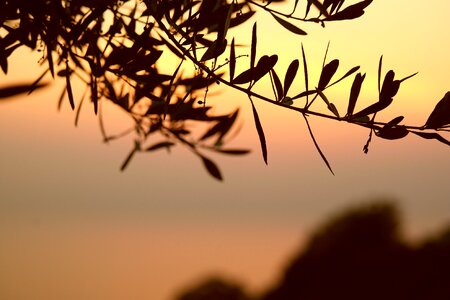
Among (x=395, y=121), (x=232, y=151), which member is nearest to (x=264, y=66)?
(x=395, y=121)

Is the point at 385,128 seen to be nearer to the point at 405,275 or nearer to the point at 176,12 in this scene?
the point at 176,12

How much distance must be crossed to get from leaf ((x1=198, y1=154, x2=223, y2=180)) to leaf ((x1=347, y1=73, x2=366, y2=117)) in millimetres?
767

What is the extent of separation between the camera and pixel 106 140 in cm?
203

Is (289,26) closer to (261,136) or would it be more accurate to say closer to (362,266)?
(261,136)

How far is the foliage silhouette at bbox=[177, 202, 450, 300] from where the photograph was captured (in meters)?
9.64

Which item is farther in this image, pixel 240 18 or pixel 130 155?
pixel 130 155

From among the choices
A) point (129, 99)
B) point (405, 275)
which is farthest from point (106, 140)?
point (405, 275)

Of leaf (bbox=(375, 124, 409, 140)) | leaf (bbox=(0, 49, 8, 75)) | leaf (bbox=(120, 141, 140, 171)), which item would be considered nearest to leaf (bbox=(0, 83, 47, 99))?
leaf (bbox=(0, 49, 8, 75))

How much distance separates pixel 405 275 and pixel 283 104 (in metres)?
9.10

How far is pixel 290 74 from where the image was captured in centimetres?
130

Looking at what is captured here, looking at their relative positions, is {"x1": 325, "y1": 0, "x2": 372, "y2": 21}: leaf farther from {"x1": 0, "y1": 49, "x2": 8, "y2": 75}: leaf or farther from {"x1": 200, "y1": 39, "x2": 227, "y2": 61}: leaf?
{"x1": 0, "y1": 49, "x2": 8, "y2": 75}: leaf

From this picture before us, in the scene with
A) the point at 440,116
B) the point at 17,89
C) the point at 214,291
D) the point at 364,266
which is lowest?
the point at 364,266

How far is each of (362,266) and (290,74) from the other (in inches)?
371

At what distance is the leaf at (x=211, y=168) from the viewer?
2.01m
